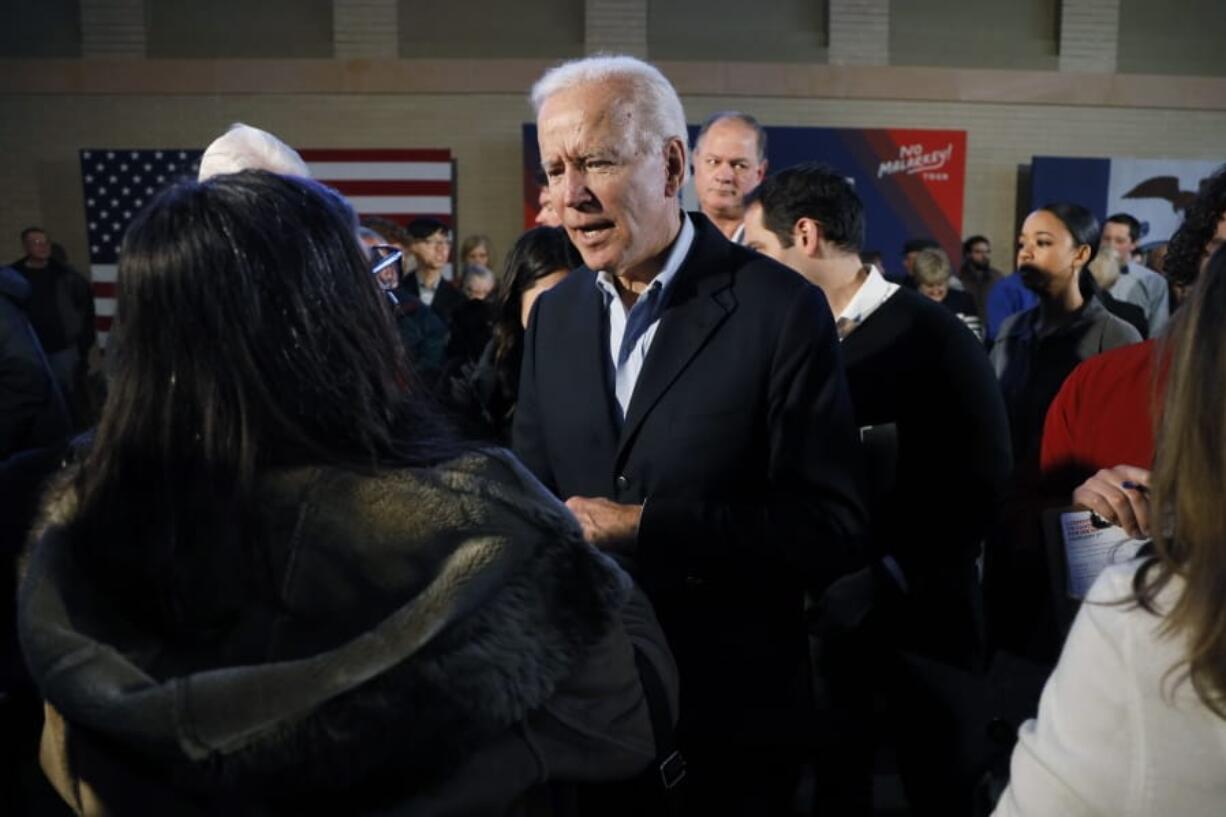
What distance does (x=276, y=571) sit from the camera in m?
1.31

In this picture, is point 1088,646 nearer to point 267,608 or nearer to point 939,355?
point 267,608

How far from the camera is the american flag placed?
13.6 meters

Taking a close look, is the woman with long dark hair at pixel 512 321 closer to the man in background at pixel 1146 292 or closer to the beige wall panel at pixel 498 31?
the man in background at pixel 1146 292

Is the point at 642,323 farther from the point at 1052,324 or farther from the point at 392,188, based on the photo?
the point at 392,188

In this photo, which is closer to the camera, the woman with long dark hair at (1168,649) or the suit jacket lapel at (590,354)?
the woman with long dark hair at (1168,649)

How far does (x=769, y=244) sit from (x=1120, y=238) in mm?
6295

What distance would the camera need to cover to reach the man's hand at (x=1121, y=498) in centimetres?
189

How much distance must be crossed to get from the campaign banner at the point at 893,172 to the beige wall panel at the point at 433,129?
0.97 feet

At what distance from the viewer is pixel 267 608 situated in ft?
4.32

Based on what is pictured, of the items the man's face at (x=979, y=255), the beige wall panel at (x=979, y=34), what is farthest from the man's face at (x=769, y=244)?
the beige wall panel at (x=979, y=34)

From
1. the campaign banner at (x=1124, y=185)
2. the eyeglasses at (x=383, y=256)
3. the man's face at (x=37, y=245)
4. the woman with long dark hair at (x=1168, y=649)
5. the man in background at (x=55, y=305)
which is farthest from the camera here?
the campaign banner at (x=1124, y=185)

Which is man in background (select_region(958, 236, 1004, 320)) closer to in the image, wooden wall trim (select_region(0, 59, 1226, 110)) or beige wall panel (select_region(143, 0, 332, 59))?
wooden wall trim (select_region(0, 59, 1226, 110))

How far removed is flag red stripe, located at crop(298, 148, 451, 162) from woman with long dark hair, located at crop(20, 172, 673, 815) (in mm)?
12657

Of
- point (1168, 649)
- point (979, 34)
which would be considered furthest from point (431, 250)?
point (979, 34)
